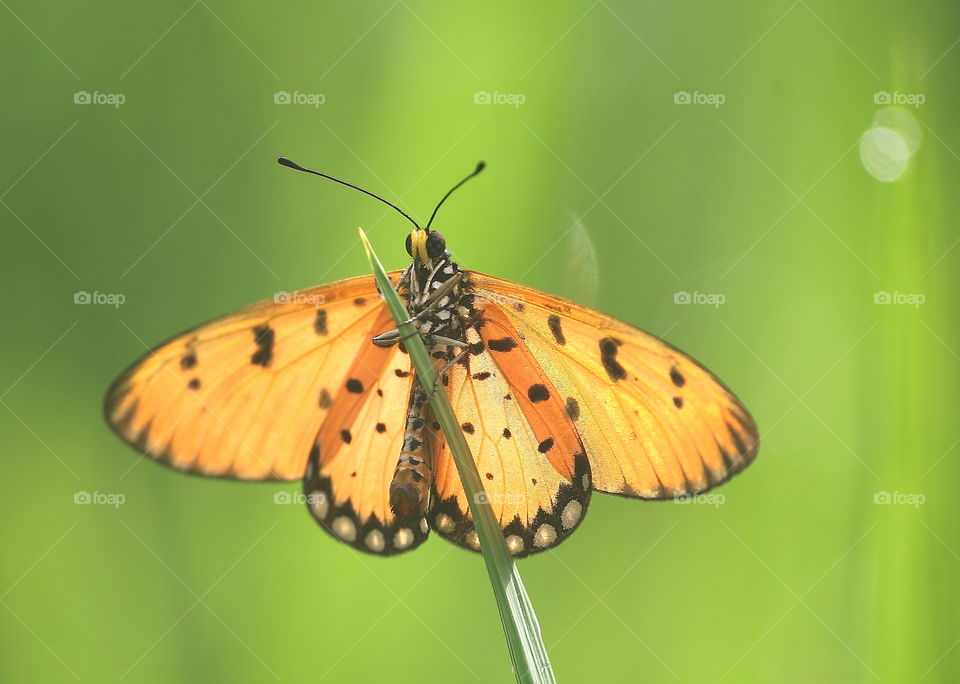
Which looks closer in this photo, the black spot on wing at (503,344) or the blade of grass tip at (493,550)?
the blade of grass tip at (493,550)

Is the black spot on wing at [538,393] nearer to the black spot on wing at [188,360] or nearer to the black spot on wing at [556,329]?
the black spot on wing at [556,329]

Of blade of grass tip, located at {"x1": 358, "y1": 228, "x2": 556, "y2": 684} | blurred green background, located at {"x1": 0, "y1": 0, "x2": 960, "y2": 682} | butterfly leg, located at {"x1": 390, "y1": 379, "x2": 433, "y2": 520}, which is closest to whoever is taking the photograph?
blade of grass tip, located at {"x1": 358, "y1": 228, "x2": 556, "y2": 684}

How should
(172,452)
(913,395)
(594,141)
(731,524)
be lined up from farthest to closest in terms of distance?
(594,141) → (731,524) → (913,395) → (172,452)

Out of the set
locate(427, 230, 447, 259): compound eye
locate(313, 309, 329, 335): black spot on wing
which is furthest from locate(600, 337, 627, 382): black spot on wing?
locate(313, 309, 329, 335): black spot on wing

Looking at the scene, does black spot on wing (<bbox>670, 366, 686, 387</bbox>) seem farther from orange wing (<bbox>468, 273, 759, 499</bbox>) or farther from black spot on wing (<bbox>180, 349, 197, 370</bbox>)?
black spot on wing (<bbox>180, 349, 197, 370</bbox>)

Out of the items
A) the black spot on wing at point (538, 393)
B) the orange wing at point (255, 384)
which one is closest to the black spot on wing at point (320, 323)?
the orange wing at point (255, 384)

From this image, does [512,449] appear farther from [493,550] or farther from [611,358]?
[493,550]

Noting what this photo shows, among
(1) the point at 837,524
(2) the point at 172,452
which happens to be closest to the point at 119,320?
(2) the point at 172,452

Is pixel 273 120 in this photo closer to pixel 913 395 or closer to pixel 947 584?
pixel 913 395
